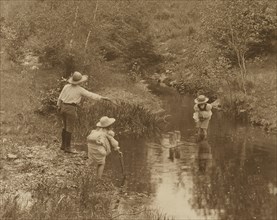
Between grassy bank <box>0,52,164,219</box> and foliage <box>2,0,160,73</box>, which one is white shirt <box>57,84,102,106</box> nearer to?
grassy bank <box>0,52,164,219</box>

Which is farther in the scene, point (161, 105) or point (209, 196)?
point (161, 105)

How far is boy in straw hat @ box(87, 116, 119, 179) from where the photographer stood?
1160cm

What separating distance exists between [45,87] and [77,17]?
4.02 meters

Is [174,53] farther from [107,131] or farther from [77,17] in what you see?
[107,131]

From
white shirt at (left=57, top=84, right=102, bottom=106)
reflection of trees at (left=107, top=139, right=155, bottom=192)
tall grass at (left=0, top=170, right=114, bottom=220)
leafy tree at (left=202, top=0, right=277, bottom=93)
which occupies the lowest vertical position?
tall grass at (left=0, top=170, right=114, bottom=220)

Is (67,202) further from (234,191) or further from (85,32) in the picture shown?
(85,32)

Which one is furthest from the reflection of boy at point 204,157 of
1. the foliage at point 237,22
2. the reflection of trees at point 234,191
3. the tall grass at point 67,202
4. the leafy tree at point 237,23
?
the foliage at point 237,22

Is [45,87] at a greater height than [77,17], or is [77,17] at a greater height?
[77,17]

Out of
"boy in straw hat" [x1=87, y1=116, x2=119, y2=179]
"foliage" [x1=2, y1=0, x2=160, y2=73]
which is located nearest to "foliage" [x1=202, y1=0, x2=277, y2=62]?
"foliage" [x1=2, y1=0, x2=160, y2=73]

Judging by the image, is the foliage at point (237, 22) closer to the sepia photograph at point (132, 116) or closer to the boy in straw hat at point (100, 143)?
the sepia photograph at point (132, 116)

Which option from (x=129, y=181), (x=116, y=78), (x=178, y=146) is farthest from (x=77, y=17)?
(x=129, y=181)

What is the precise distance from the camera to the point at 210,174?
13539 millimetres

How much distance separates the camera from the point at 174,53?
107 ft

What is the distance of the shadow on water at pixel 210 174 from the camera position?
11164mm
